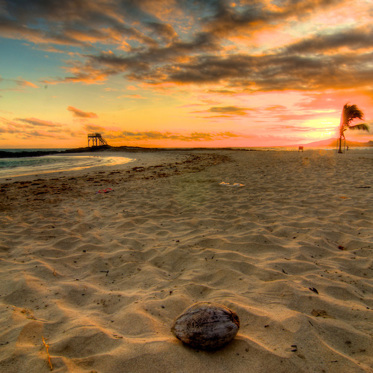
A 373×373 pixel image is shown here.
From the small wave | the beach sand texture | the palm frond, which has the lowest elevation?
the beach sand texture

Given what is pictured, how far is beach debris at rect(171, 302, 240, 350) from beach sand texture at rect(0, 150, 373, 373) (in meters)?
0.07

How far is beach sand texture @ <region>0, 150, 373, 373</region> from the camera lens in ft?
5.43

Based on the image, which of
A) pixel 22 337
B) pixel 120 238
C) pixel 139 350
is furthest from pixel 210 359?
pixel 120 238

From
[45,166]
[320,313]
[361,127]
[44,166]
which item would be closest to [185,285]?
[320,313]

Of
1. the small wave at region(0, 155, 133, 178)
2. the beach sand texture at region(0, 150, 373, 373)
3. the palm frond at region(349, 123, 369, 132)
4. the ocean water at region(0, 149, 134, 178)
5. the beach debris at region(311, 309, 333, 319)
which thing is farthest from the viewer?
the palm frond at region(349, 123, 369, 132)

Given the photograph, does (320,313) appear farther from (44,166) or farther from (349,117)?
(349,117)

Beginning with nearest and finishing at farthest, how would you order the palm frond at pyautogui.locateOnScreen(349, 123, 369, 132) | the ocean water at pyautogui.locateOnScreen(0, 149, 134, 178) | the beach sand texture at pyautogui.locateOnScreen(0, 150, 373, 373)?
the beach sand texture at pyautogui.locateOnScreen(0, 150, 373, 373) → the ocean water at pyautogui.locateOnScreen(0, 149, 134, 178) → the palm frond at pyautogui.locateOnScreen(349, 123, 369, 132)

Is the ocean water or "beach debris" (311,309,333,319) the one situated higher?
the ocean water

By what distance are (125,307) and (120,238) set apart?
1.85 meters

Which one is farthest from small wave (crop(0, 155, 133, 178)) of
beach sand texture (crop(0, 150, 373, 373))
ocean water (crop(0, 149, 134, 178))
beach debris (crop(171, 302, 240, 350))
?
beach debris (crop(171, 302, 240, 350))

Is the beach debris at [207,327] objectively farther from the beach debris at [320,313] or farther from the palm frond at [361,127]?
the palm frond at [361,127]

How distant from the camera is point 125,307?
2.24m

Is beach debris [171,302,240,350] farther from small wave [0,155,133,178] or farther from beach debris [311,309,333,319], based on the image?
small wave [0,155,133,178]

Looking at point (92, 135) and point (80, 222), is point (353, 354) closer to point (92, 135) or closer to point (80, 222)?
point (80, 222)
